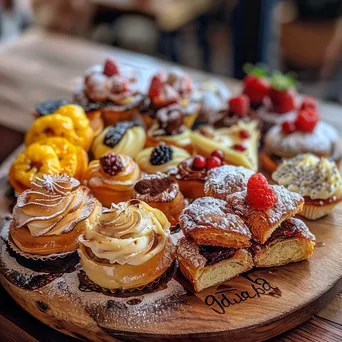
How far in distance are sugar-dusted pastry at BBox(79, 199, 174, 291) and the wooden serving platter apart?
6 centimetres

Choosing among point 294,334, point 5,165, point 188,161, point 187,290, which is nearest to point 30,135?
point 5,165

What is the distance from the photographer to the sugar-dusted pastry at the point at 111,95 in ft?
9.45

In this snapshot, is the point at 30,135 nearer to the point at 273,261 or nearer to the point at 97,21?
the point at 273,261

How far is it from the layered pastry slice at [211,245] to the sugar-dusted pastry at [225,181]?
14 centimetres

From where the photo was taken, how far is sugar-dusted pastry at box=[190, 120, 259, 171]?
2.64m

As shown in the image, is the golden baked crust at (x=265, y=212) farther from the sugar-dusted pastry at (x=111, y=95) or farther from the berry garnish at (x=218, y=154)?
the sugar-dusted pastry at (x=111, y=95)

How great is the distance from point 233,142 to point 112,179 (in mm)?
695

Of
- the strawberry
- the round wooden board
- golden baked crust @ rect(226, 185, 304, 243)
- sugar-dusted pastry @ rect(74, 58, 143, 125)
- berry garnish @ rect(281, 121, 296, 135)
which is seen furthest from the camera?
the strawberry

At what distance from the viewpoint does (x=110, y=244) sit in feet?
6.42

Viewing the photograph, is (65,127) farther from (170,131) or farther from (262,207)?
(262,207)

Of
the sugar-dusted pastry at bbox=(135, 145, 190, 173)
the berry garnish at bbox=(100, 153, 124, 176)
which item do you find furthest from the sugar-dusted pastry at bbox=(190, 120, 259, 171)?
the berry garnish at bbox=(100, 153, 124, 176)

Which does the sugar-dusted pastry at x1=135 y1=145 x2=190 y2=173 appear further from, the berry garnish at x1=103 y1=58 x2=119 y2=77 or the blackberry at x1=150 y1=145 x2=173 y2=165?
the berry garnish at x1=103 y1=58 x2=119 y2=77

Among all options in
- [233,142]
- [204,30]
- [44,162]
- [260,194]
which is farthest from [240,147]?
[204,30]

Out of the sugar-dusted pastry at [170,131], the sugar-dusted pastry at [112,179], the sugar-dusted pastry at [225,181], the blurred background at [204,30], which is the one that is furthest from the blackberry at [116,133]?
the blurred background at [204,30]
